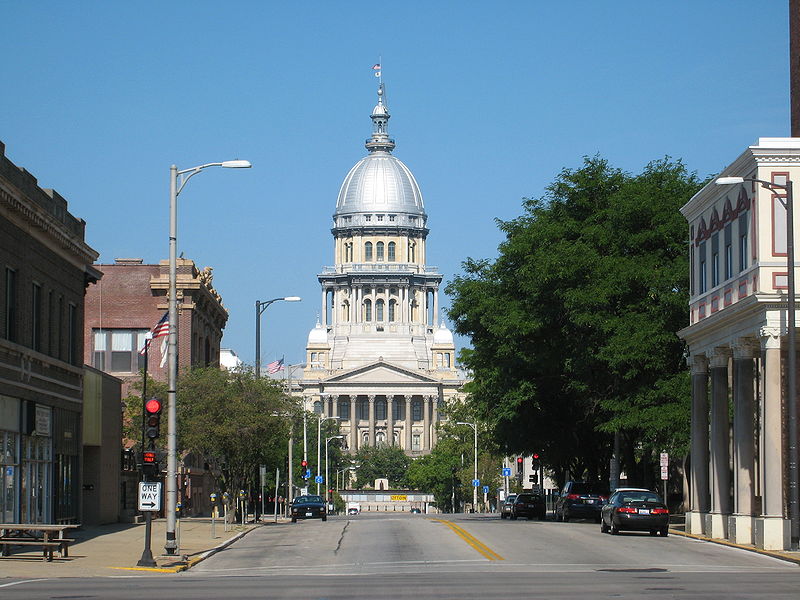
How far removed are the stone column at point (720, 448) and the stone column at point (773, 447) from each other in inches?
187

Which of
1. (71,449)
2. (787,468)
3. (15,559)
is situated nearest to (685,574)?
(787,468)

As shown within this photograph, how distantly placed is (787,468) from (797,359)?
3.02 m

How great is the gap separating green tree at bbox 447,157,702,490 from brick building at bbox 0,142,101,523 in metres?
18.0

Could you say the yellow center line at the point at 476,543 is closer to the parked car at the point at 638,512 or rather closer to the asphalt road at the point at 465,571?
the asphalt road at the point at 465,571

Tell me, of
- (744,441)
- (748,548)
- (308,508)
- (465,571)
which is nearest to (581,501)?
(308,508)

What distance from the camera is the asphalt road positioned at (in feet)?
77.3

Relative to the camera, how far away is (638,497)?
143 feet

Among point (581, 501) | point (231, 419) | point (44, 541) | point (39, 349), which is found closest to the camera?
point (44, 541)

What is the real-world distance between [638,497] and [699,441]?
3.26 metres

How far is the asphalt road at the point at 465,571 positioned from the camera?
77.3 feet

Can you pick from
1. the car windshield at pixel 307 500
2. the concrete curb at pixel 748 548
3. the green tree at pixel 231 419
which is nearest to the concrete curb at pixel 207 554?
the green tree at pixel 231 419

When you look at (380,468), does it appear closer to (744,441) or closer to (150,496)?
→ (744,441)

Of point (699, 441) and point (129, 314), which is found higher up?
point (129, 314)

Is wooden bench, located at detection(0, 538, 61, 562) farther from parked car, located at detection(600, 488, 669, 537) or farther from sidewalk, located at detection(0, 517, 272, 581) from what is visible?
parked car, located at detection(600, 488, 669, 537)
